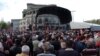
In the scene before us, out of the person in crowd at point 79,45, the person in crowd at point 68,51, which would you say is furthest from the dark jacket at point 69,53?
the person in crowd at point 79,45

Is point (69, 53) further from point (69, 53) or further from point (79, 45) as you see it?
point (79, 45)

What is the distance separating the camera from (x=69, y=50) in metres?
11.7

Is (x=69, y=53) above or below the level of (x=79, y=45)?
above

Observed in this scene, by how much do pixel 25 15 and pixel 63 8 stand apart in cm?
754

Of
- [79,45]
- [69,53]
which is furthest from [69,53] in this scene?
[79,45]

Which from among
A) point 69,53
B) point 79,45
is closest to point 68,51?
point 69,53

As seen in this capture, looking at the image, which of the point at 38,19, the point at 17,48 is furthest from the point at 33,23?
the point at 17,48

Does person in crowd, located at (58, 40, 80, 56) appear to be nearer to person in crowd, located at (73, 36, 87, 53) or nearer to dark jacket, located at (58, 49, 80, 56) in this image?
dark jacket, located at (58, 49, 80, 56)

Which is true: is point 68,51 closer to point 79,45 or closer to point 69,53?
point 69,53

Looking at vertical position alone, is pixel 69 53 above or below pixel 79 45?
above

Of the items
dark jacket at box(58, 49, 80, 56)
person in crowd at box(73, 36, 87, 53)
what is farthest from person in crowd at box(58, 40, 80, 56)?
person in crowd at box(73, 36, 87, 53)

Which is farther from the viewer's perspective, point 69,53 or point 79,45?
point 79,45

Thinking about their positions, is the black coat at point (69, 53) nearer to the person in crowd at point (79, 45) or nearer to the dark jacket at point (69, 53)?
the dark jacket at point (69, 53)

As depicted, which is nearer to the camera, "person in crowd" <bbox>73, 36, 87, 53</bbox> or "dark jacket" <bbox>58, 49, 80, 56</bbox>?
"dark jacket" <bbox>58, 49, 80, 56</bbox>
